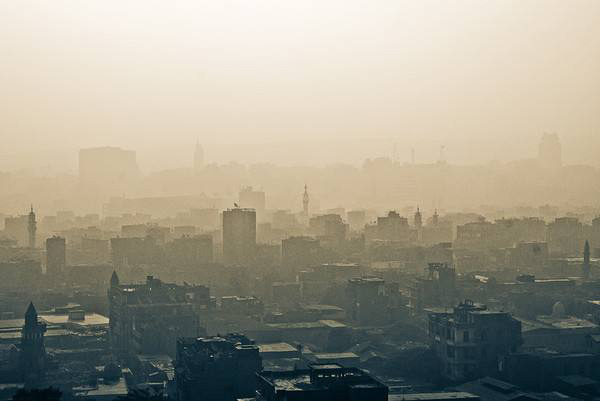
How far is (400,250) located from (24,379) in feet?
130

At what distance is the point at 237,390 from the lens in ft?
78.9

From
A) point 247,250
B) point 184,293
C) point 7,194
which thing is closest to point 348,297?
point 184,293

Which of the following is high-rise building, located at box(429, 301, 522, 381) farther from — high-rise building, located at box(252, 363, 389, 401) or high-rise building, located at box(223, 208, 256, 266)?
high-rise building, located at box(223, 208, 256, 266)

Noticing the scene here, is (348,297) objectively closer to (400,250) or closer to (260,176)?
(400,250)

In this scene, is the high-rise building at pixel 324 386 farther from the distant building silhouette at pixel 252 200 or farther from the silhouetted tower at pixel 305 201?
the distant building silhouette at pixel 252 200

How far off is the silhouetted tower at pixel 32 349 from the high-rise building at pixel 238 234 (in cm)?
3468

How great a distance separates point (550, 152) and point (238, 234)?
2078 cm

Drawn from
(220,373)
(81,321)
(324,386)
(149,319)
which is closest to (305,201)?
(81,321)

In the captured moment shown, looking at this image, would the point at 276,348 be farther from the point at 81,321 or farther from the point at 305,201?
the point at 305,201

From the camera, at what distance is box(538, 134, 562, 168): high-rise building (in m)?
64.1

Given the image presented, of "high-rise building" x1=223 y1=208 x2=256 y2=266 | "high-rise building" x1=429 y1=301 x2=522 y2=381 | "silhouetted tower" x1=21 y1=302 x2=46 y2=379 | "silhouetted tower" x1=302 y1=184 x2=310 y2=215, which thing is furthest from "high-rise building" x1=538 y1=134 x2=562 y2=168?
"silhouetted tower" x1=21 y1=302 x2=46 y2=379

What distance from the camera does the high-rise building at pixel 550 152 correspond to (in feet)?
210

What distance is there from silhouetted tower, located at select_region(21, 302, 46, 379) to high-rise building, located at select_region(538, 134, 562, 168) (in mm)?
37571

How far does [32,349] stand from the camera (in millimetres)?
29344
